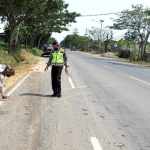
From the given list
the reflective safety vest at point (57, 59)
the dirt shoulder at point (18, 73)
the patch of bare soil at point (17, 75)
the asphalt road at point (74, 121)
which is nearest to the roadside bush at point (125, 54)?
the dirt shoulder at point (18, 73)

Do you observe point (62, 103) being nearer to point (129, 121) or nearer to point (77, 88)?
point (129, 121)

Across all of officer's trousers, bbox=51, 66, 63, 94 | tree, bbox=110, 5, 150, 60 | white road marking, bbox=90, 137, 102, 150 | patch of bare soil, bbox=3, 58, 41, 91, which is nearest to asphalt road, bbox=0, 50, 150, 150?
white road marking, bbox=90, 137, 102, 150

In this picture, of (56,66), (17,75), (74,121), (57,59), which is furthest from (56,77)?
(17,75)

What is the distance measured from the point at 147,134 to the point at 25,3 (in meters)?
15.7

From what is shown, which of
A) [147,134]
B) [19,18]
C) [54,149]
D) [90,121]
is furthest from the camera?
[19,18]

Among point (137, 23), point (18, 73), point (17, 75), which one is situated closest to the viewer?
point (17, 75)

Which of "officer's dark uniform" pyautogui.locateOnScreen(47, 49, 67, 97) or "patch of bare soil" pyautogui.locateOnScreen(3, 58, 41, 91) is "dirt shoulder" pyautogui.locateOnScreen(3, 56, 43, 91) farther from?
"officer's dark uniform" pyautogui.locateOnScreen(47, 49, 67, 97)

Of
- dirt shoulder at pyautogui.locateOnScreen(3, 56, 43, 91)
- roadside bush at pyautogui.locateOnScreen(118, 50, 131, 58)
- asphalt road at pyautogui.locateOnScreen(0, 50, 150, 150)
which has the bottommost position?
roadside bush at pyautogui.locateOnScreen(118, 50, 131, 58)

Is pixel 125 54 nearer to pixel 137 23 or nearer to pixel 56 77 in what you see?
pixel 137 23

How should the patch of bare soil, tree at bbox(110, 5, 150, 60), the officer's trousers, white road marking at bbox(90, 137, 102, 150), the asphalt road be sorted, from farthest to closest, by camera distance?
1. tree at bbox(110, 5, 150, 60)
2. the patch of bare soil
3. the officer's trousers
4. the asphalt road
5. white road marking at bbox(90, 137, 102, 150)

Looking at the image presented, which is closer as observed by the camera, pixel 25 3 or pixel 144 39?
pixel 25 3

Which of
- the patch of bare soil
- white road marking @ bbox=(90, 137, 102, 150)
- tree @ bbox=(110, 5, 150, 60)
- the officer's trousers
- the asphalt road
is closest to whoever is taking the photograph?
white road marking @ bbox=(90, 137, 102, 150)

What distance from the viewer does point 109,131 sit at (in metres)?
5.95

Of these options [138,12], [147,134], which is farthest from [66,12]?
[147,134]
